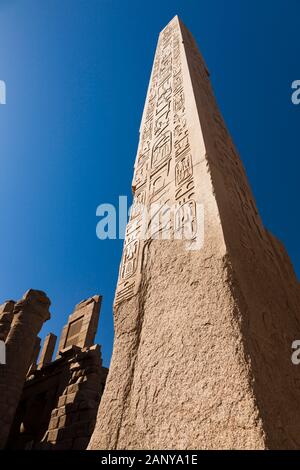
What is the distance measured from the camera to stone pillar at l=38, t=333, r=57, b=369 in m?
14.7

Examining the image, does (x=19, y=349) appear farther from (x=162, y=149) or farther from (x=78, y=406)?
(x=162, y=149)

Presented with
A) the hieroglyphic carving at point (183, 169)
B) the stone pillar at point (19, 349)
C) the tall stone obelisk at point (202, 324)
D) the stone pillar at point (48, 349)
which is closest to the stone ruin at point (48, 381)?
the stone pillar at point (19, 349)

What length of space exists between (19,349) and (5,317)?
82.1 inches

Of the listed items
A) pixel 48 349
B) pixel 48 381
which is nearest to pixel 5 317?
pixel 48 381

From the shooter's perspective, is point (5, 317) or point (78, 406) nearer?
point (78, 406)

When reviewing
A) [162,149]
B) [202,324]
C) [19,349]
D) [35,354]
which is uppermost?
[35,354]

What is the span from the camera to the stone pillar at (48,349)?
14.7 m

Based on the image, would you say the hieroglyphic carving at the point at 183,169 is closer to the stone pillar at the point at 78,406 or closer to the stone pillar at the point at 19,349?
the stone pillar at the point at 78,406

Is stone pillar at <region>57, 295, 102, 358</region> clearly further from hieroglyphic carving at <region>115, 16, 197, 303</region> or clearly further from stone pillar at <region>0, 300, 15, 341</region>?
hieroglyphic carving at <region>115, 16, 197, 303</region>

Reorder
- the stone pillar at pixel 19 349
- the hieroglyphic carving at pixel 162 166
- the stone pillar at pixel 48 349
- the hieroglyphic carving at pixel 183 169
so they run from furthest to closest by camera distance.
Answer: the stone pillar at pixel 48 349 < the stone pillar at pixel 19 349 < the hieroglyphic carving at pixel 183 169 < the hieroglyphic carving at pixel 162 166

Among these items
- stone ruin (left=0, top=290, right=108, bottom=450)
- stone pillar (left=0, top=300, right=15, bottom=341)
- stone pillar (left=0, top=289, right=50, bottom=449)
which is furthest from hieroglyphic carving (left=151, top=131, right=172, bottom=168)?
stone pillar (left=0, top=300, right=15, bottom=341)

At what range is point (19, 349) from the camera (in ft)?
30.6

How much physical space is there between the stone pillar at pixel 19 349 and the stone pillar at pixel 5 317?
498 mm

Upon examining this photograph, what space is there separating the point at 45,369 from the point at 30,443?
2301 millimetres
